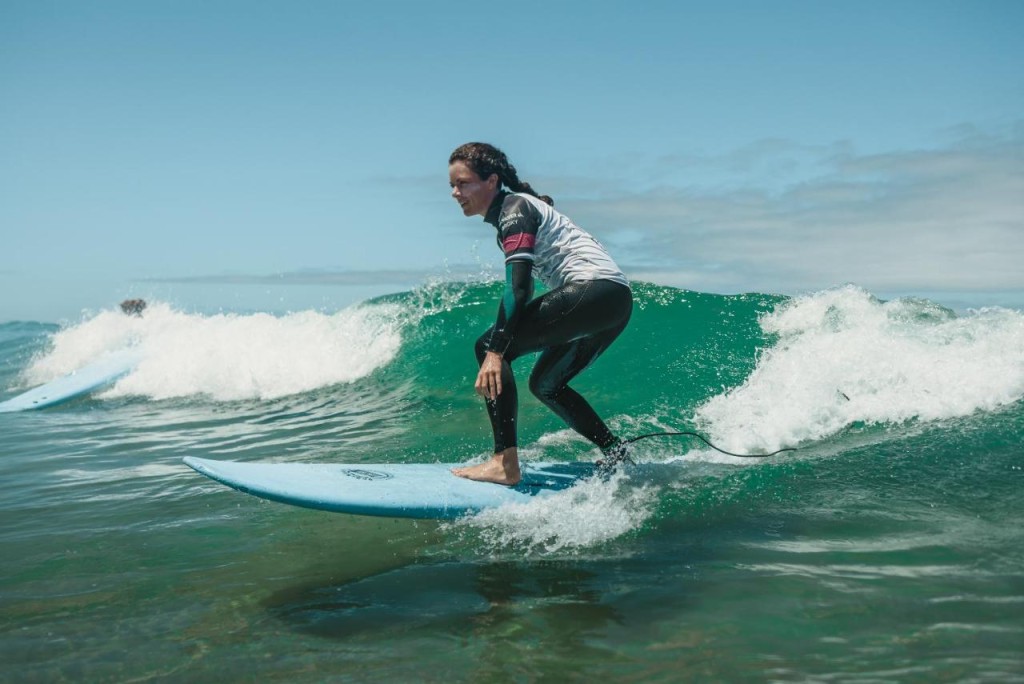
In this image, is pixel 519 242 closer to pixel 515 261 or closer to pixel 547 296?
pixel 515 261

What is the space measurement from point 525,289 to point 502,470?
1018mm

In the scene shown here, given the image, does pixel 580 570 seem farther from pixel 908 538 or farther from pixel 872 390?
pixel 872 390

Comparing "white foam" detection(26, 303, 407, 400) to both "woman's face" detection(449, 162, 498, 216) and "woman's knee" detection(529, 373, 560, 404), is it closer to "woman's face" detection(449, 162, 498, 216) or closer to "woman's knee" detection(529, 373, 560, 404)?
"woman's knee" detection(529, 373, 560, 404)

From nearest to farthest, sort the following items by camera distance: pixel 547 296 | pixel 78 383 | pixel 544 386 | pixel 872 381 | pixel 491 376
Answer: pixel 491 376, pixel 547 296, pixel 544 386, pixel 872 381, pixel 78 383

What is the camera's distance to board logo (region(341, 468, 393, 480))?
421 centimetres

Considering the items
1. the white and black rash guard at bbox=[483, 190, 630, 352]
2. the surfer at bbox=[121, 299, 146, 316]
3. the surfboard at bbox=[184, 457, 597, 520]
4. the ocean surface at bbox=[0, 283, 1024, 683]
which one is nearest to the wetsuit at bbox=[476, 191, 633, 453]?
the white and black rash guard at bbox=[483, 190, 630, 352]

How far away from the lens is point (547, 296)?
4.11m

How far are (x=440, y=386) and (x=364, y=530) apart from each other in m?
Result: 5.30

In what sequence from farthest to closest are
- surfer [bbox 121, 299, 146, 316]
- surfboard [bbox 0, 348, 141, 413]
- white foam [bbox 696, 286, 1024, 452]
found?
surfer [bbox 121, 299, 146, 316]
surfboard [bbox 0, 348, 141, 413]
white foam [bbox 696, 286, 1024, 452]

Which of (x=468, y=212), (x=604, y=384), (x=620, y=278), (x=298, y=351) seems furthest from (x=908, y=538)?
(x=298, y=351)

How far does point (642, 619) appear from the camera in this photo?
116 inches

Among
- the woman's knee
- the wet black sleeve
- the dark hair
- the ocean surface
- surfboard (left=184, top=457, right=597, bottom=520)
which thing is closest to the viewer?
the ocean surface

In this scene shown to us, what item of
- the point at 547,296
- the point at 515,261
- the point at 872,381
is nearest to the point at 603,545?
the point at 547,296

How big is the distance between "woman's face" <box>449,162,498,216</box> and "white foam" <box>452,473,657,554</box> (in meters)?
1.59
